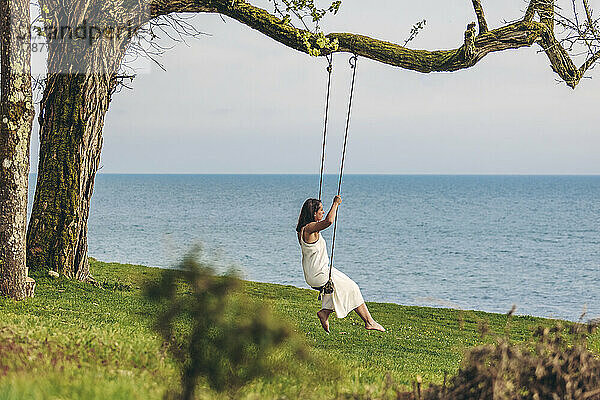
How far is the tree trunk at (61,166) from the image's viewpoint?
12.7 meters

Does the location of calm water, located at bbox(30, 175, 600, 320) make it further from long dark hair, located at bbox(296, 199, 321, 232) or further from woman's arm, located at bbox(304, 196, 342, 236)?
long dark hair, located at bbox(296, 199, 321, 232)

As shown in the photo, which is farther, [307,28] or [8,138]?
[307,28]

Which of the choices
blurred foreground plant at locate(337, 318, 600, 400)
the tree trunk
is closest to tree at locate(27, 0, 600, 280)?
the tree trunk

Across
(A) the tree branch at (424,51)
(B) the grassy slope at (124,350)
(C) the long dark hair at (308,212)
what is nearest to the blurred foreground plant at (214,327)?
(B) the grassy slope at (124,350)

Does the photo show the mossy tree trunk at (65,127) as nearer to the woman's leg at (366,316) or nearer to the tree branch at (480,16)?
the woman's leg at (366,316)

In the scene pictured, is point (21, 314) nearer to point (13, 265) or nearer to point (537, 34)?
point (13, 265)

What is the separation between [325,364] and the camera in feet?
19.7

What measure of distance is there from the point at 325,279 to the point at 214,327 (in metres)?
5.53

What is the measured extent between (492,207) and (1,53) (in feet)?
428

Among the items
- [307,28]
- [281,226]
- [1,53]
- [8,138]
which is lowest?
[281,226]

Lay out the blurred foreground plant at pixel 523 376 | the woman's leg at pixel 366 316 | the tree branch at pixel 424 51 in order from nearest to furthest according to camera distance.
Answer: the blurred foreground plant at pixel 523 376 → the woman's leg at pixel 366 316 → the tree branch at pixel 424 51

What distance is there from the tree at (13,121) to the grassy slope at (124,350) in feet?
3.62

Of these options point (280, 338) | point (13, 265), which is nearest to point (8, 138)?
point (13, 265)

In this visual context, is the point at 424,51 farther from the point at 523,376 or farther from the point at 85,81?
the point at 523,376
